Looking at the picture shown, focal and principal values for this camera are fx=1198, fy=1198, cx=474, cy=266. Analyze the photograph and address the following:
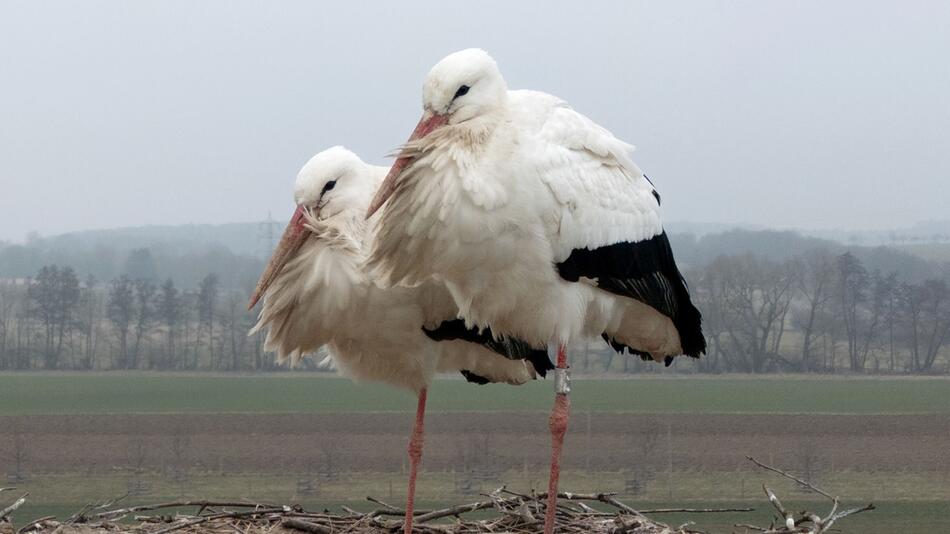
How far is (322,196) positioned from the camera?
4.94 metres

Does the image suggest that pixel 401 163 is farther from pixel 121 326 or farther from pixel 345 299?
pixel 121 326

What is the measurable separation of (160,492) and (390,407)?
47.0 ft

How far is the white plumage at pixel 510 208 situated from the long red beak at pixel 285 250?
54 centimetres

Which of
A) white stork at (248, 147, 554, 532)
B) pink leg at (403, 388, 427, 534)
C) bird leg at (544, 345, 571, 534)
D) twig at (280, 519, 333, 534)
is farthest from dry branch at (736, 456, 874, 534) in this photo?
twig at (280, 519, 333, 534)

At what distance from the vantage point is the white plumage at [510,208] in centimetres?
418

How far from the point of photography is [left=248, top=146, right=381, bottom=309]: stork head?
490 centimetres

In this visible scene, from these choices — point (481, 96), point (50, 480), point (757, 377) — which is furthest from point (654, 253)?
point (757, 377)

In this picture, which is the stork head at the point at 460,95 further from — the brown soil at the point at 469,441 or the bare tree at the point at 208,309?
the bare tree at the point at 208,309

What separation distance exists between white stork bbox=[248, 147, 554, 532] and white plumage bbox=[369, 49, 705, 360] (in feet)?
1.22

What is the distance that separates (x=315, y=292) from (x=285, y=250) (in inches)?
8.6

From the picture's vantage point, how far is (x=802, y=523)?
207 inches

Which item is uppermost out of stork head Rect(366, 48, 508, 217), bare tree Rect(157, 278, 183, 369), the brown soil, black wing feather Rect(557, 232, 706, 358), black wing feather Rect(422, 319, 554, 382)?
stork head Rect(366, 48, 508, 217)

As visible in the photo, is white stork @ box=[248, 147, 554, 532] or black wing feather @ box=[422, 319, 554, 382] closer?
white stork @ box=[248, 147, 554, 532]

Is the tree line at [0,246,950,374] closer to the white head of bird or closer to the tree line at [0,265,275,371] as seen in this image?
the tree line at [0,265,275,371]
